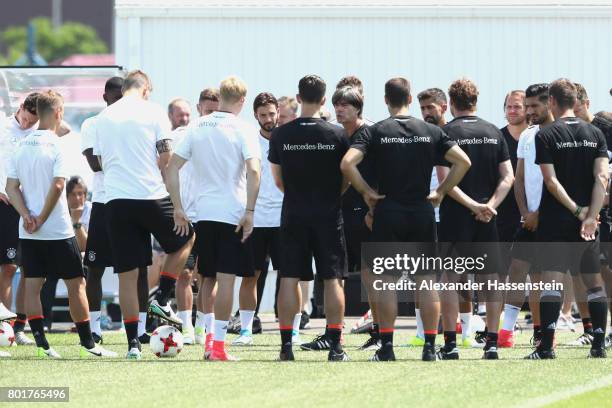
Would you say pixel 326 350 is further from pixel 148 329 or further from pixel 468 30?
pixel 468 30

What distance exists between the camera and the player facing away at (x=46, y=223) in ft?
37.4

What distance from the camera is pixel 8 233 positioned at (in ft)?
45.0

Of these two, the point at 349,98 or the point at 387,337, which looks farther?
the point at 349,98

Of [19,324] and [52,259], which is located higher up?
[52,259]

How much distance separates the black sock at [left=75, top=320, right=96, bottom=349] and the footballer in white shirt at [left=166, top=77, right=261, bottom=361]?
1066mm

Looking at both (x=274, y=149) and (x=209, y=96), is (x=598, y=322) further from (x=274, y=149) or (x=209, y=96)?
(x=209, y=96)

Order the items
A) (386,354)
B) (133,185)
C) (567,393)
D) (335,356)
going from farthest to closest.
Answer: (133,185) < (335,356) < (386,354) < (567,393)

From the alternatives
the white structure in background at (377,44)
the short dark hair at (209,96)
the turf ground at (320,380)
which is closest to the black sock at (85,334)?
the turf ground at (320,380)

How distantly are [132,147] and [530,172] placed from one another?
3.53 metres

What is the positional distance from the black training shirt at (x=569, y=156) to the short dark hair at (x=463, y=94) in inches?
30.0

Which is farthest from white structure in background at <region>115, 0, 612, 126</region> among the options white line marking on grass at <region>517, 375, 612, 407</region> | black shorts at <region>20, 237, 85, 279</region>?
white line marking on grass at <region>517, 375, 612, 407</region>

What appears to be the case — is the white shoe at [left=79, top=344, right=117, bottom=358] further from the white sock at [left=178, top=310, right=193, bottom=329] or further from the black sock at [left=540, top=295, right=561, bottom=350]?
the black sock at [left=540, top=295, right=561, bottom=350]

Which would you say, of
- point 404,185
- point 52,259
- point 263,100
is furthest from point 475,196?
point 52,259

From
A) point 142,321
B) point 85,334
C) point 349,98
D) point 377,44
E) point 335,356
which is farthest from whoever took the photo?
point 377,44
